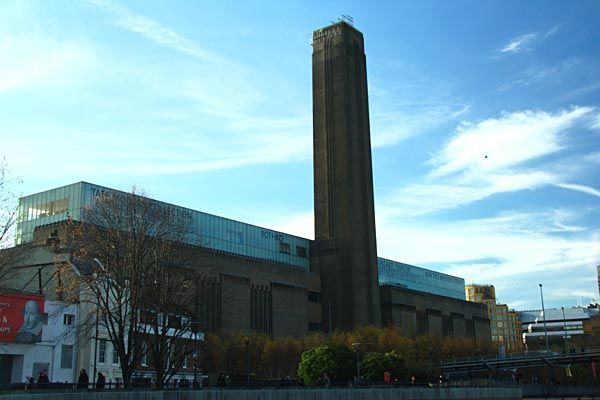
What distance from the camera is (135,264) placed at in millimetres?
46156

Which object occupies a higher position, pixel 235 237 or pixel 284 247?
pixel 284 247

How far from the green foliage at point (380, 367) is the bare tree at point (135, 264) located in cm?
2616

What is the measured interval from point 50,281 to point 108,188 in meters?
30.3

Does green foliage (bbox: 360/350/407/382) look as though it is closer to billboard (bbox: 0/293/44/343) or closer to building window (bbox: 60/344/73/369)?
building window (bbox: 60/344/73/369)

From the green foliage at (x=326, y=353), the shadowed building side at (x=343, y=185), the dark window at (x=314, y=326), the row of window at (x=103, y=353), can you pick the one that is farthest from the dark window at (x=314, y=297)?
the row of window at (x=103, y=353)

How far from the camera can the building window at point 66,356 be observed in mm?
52822

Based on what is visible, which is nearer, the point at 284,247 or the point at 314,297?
the point at 284,247

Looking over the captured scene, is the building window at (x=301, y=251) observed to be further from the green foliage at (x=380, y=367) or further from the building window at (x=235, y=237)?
the green foliage at (x=380, y=367)

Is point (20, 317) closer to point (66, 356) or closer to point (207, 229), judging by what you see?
point (66, 356)

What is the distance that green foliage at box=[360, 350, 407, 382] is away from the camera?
230 feet

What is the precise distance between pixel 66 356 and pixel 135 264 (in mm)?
12532

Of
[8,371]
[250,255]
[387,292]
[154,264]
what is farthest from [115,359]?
[387,292]

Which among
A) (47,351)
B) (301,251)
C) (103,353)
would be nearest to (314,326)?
(301,251)

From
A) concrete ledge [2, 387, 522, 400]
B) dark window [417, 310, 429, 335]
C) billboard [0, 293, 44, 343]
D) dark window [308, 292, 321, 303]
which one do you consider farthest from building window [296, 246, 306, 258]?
billboard [0, 293, 44, 343]
